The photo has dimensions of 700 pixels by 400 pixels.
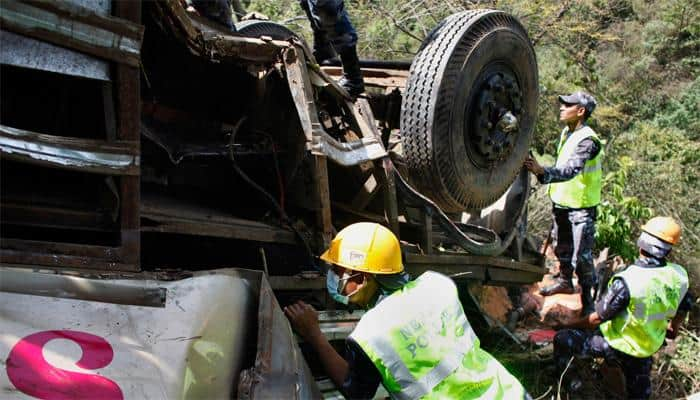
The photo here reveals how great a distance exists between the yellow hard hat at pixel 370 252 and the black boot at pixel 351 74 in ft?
4.58

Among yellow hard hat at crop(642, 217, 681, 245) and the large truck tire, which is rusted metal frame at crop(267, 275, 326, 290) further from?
yellow hard hat at crop(642, 217, 681, 245)

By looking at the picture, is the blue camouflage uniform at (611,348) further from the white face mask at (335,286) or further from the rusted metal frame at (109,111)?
the rusted metal frame at (109,111)

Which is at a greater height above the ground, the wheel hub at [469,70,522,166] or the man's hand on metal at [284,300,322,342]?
the wheel hub at [469,70,522,166]

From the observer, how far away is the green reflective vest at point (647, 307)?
379 cm

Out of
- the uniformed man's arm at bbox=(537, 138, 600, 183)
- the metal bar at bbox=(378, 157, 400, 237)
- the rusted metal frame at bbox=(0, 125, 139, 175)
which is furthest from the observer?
the uniformed man's arm at bbox=(537, 138, 600, 183)

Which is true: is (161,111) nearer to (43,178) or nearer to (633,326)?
(43,178)

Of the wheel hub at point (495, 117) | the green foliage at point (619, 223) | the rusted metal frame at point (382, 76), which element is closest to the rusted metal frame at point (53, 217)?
the rusted metal frame at point (382, 76)

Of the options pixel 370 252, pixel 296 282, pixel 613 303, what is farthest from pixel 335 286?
pixel 613 303

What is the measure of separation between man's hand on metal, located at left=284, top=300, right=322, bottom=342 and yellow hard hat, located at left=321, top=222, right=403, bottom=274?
0.29m

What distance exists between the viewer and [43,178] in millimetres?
2295

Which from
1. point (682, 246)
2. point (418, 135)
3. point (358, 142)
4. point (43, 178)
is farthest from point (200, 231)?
point (682, 246)

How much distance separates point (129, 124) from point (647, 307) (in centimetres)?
303

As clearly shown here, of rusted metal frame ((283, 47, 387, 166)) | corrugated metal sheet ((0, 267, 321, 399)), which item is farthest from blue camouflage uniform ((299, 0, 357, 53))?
corrugated metal sheet ((0, 267, 321, 399))

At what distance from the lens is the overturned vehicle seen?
1.92m
